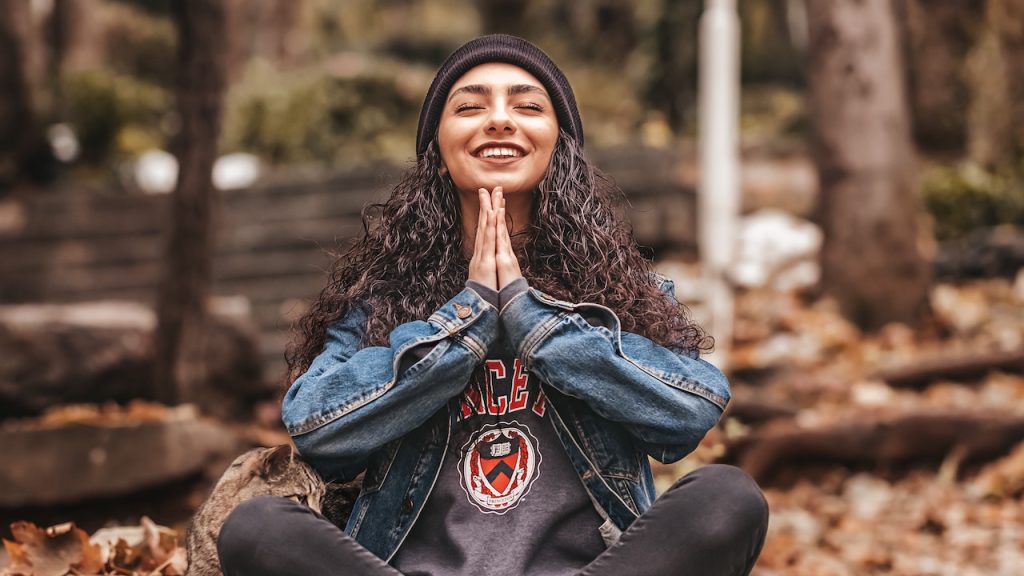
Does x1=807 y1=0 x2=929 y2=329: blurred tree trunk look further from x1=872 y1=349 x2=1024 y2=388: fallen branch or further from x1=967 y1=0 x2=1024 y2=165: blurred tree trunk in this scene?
x1=967 y1=0 x2=1024 y2=165: blurred tree trunk

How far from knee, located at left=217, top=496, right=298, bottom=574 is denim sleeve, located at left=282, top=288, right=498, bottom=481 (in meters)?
0.16

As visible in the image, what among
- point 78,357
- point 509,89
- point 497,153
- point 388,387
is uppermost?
point 509,89

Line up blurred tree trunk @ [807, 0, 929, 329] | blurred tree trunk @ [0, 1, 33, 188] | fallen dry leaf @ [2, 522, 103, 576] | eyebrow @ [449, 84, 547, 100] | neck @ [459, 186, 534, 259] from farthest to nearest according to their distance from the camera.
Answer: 1. blurred tree trunk @ [0, 1, 33, 188]
2. blurred tree trunk @ [807, 0, 929, 329]
3. fallen dry leaf @ [2, 522, 103, 576]
4. neck @ [459, 186, 534, 259]
5. eyebrow @ [449, 84, 547, 100]

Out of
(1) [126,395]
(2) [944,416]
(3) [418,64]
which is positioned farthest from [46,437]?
(3) [418,64]

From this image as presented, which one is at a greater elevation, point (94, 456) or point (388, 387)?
point (388, 387)

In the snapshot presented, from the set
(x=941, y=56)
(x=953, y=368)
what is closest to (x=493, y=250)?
(x=953, y=368)

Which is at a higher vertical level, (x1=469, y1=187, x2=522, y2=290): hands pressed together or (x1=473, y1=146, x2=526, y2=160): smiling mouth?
(x1=473, y1=146, x2=526, y2=160): smiling mouth

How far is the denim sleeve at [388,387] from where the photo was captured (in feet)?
8.50

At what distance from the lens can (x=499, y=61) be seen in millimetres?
2885

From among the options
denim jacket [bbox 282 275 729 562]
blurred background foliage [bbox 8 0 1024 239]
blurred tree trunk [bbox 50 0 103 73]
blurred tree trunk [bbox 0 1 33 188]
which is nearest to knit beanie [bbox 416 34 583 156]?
denim jacket [bbox 282 275 729 562]

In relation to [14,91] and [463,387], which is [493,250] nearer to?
[463,387]

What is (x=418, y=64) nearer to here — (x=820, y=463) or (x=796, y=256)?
(x=796, y=256)

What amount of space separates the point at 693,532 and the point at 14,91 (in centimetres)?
939

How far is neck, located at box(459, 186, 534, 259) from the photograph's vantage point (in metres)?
2.97
